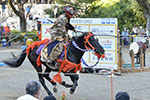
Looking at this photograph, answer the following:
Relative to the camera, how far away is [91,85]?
461 inches

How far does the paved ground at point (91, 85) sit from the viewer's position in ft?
32.8

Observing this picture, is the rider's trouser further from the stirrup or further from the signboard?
→ the signboard

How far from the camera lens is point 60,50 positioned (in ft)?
30.2

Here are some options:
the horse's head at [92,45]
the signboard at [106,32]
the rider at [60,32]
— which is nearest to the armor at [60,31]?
the rider at [60,32]

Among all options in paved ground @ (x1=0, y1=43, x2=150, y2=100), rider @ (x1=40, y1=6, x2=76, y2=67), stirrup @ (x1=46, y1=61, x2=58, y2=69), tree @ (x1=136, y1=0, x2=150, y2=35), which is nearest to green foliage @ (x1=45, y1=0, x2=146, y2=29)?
tree @ (x1=136, y1=0, x2=150, y2=35)

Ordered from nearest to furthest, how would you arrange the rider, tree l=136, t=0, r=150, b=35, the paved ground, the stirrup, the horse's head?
the horse's head, the rider, the stirrup, the paved ground, tree l=136, t=0, r=150, b=35

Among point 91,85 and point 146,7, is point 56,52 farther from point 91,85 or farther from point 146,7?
point 146,7

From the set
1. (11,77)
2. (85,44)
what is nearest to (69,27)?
(85,44)

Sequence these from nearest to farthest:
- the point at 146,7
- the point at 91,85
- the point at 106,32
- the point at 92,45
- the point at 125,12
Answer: the point at 92,45, the point at 91,85, the point at 106,32, the point at 146,7, the point at 125,12

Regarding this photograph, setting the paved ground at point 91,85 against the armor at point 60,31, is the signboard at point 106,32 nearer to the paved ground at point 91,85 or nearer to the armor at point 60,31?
the paved ground at point 91,85

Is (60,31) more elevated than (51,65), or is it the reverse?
(60,31)

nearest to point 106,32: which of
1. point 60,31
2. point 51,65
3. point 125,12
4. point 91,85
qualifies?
point 91,85

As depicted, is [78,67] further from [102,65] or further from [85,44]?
[102,65]

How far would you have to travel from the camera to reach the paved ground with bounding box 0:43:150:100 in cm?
999
